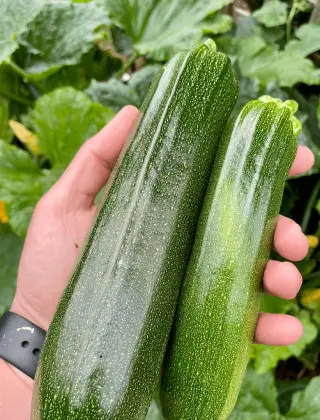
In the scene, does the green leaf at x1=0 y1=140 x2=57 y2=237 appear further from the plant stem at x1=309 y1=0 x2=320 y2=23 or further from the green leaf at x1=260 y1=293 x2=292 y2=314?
the plant stem at x1=309 y1=0 x2=320 y2=23

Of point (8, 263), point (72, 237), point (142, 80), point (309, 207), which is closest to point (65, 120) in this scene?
point (142, 80)

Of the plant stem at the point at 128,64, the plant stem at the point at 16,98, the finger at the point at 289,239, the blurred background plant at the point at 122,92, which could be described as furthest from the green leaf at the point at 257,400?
the plant stem at the point at 16,98

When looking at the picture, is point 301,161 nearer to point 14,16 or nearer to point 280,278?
point 280,278

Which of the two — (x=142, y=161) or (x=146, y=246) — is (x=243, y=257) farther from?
(x=142, y=161)

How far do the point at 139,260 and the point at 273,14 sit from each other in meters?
1.66

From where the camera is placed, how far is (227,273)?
117 cm

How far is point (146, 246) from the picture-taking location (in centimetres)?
115

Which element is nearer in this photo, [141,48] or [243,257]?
[243,257]

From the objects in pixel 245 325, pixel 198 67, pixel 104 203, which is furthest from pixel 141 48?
pixel 245 325

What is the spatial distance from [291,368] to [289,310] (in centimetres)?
41

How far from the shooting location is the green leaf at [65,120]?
1682 millimetres

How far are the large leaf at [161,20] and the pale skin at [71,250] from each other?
48 cm

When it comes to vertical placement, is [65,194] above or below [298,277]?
above

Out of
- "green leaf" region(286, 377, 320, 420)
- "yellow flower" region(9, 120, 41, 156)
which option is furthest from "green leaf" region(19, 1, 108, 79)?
"green leaf" region(286, 377, 320, 420)
